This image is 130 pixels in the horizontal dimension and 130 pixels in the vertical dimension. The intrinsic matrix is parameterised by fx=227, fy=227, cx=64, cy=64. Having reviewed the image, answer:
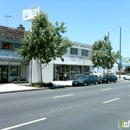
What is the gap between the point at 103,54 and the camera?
38.2 metres

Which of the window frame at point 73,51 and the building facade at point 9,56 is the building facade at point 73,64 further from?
the building facade at point 9,56

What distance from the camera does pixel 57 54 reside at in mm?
24531

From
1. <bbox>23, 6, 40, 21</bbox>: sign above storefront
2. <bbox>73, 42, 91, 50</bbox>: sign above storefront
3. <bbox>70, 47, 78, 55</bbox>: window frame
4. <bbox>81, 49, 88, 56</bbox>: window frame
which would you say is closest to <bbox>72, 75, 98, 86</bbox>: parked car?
<bbox>23, 6, 40, 21</bbox>: sign above storefront

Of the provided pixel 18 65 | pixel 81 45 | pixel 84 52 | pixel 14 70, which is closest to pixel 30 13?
pixel 18 65

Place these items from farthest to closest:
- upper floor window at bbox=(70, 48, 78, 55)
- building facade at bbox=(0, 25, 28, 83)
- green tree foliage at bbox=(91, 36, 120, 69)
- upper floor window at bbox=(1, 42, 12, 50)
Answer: upper floor window at bbox=(70, 48, 78, 55), green tree foliage at bbox=(91, 36, 120, 69), upper floor window at bbox=(1, 42, 12, 50), building facade at bbox=(0, 25, 28, 83)

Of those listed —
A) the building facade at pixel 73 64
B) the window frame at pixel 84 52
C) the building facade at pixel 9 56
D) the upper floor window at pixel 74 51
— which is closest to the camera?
the building facade at pixel 9 56

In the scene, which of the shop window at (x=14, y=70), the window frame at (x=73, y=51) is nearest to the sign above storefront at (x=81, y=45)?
the window frame at (x=73, y=51)

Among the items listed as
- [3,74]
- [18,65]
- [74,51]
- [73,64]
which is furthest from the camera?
[74,51]

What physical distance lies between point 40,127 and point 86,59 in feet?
118

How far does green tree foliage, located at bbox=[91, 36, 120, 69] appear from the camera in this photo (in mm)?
38312

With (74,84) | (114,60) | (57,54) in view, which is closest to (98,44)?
(114,60)

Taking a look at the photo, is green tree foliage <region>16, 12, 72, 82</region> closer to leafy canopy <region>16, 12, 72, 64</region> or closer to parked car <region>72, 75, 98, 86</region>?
leafy canopy <region>16, 12, 72, 64</region>

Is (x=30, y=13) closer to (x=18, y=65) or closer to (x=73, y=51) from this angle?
(x=18, y=65)

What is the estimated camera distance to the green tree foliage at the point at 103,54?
38.3 m
